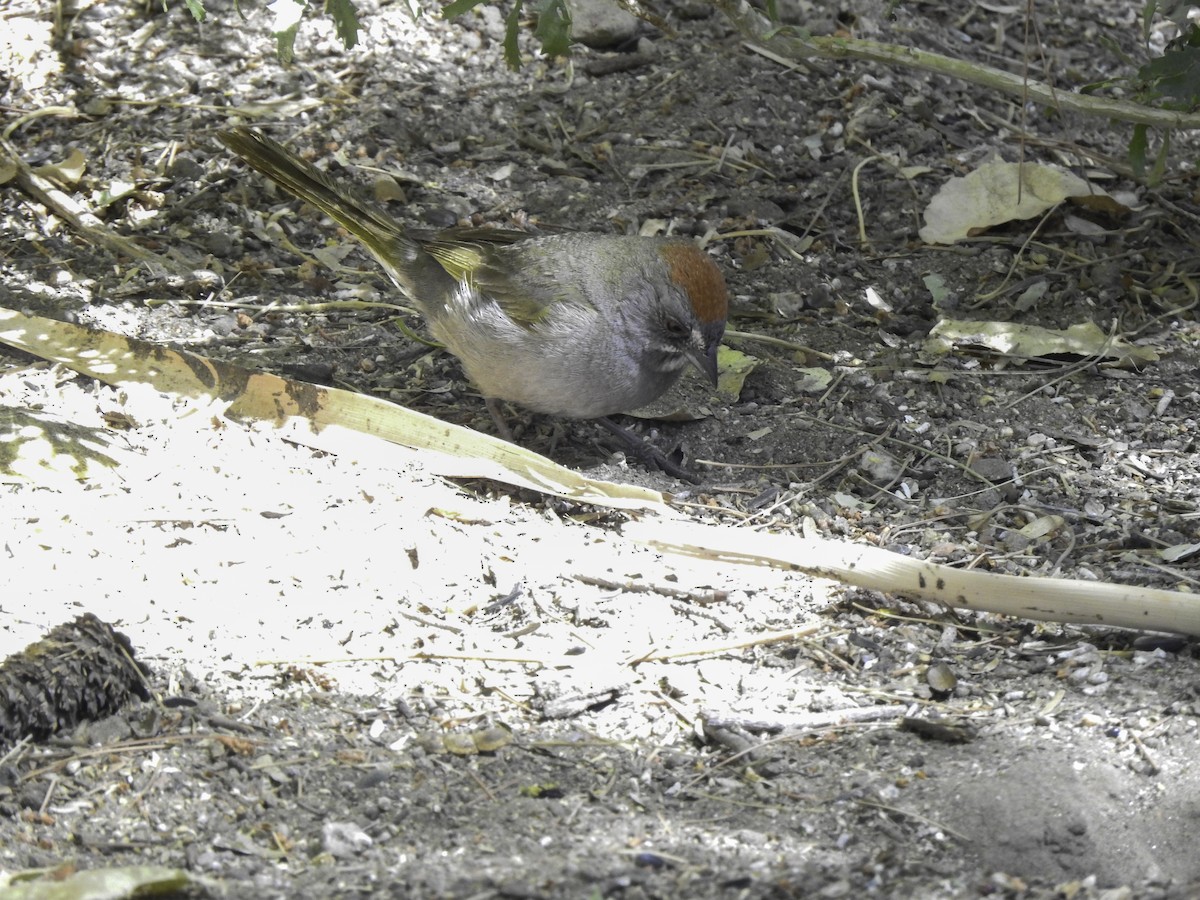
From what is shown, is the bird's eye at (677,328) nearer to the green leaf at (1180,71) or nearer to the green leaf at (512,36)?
the green leaf at (512,36)

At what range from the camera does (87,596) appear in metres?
3.54

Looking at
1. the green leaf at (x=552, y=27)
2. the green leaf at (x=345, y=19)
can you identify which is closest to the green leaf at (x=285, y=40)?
the green leaf at (x=345, y=19)

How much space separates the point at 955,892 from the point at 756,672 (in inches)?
42.1

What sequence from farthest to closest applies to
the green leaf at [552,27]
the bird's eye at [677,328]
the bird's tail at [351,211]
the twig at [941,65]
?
the bird's tail at [351,211], the twig at [941,65], the bird's eye at [677,328], the green leaf at [552,27]

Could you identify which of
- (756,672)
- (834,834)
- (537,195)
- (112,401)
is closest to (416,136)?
(537,195)

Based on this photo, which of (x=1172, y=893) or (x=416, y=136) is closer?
(x=1172, y=893)

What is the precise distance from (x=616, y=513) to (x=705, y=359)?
781 millimetres

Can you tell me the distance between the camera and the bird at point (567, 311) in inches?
192

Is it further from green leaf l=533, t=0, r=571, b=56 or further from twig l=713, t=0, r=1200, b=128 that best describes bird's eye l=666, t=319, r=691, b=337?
twig l=713, t=0, r=1200, b=128

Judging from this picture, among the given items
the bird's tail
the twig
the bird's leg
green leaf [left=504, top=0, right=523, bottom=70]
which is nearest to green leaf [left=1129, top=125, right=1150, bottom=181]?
the twig

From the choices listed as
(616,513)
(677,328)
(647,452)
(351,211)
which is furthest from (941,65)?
(351,211)

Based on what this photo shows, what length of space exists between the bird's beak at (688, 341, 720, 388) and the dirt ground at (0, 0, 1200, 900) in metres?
0.34

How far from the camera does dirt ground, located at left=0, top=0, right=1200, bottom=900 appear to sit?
110 inches

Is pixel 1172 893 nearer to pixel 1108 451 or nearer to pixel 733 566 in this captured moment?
pixel 733 566
